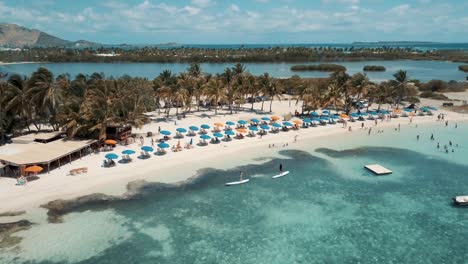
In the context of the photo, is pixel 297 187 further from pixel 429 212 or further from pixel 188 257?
pixel 188 257

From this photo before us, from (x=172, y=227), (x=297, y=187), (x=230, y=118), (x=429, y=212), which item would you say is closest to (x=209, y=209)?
(x=172, y=227)

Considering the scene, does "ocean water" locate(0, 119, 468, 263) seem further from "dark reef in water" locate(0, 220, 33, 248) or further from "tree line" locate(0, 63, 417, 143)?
"tree line" locate(0, 63, 417, 143)

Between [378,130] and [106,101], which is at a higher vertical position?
[106,101]

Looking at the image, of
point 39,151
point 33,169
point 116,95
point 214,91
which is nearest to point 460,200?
point 33,169

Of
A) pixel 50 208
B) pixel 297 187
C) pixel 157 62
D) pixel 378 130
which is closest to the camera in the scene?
pixel 50 208

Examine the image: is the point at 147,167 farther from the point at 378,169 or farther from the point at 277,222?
the point at 378,169

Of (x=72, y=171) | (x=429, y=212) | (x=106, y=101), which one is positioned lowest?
(x=429, y=212)
